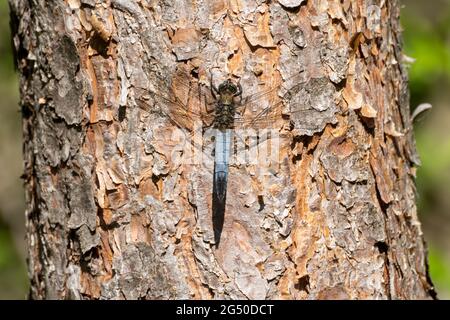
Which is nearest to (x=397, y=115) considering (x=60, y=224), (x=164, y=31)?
(x=164, y=31)

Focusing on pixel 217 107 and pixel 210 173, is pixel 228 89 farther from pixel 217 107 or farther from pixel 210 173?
pixel 210 173

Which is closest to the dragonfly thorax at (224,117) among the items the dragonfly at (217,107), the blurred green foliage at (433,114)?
the dragonfly at (217,107)

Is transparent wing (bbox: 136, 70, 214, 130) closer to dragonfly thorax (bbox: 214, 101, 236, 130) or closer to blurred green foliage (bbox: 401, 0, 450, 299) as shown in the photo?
dragonfly thorax (bbox: 214, 101, 236, 130)

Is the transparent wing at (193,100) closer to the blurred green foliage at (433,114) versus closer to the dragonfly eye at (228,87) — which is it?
the dragonfly eye at (228,87)

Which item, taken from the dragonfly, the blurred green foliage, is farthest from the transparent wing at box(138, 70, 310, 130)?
the blurred green foliage

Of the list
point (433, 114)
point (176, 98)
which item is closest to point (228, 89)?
point (176, 98)
